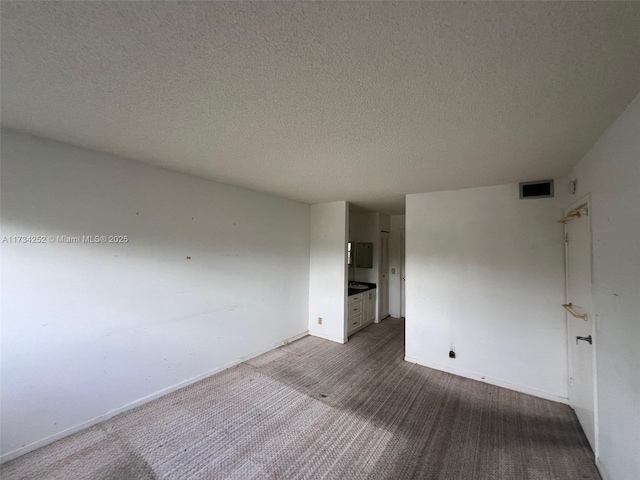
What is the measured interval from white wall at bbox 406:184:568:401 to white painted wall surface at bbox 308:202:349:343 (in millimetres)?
1045

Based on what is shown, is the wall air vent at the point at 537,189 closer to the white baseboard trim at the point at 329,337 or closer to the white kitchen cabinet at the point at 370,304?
the white kitchen cabinet at the point at 370,304

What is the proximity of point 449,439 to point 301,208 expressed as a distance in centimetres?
349

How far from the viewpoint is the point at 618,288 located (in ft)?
4.70

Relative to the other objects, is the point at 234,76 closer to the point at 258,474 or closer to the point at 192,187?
the point at 192,187

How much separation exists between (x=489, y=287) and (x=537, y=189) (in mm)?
1233

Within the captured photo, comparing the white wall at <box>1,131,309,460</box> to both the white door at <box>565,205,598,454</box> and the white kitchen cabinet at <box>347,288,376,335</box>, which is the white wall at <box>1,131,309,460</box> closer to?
the white kitchen cabinet at <box>347,288,376,335</box>

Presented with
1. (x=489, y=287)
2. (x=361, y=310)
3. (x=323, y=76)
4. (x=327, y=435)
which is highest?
(x=323, y=76)

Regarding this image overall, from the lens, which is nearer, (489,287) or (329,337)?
(489,287)

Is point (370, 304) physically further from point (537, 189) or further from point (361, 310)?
point (537, 189)

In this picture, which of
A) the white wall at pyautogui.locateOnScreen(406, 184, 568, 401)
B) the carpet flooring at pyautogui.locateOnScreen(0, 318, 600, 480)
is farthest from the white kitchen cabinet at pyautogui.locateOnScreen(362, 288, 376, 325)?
the carpet flooring at pyautogui.locateOnScreen(0, 318, 600, 480)

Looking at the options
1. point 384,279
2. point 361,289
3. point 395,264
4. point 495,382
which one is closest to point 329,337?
point 361,289

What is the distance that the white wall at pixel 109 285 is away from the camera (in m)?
1.75

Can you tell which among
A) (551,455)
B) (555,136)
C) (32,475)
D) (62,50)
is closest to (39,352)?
(32,475)

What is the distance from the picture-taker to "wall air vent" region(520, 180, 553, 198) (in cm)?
260
